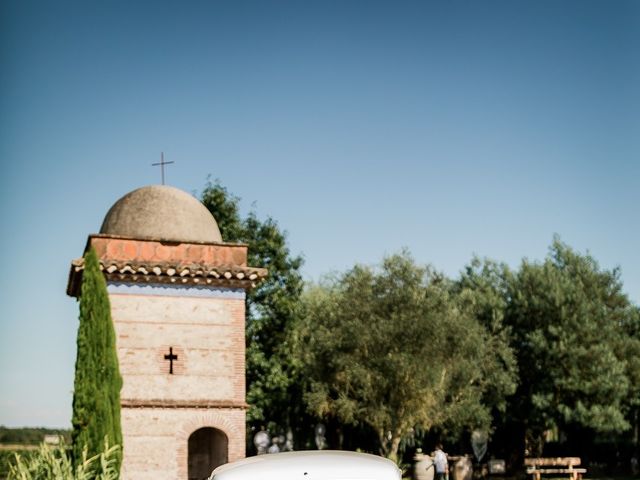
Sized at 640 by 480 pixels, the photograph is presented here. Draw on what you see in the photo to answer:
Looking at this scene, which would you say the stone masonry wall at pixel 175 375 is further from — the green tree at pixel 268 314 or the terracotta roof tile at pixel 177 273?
the green tree at pixel 268 314

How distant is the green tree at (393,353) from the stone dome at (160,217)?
8.81 metres

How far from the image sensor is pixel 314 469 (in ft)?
19.6

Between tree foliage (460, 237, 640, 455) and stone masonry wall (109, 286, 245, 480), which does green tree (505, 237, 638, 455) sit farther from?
stone masonry wall (109, 286, 245, 480)

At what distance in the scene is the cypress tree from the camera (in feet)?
54.9

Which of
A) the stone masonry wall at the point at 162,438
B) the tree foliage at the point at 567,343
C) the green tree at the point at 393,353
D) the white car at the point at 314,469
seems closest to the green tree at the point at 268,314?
the green tree at the point at 393,353

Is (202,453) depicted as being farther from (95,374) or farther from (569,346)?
(569,346)

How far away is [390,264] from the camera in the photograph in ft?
95.5

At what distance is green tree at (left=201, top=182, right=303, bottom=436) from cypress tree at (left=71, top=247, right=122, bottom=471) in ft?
51.1

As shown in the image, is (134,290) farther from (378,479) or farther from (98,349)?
(378,479)

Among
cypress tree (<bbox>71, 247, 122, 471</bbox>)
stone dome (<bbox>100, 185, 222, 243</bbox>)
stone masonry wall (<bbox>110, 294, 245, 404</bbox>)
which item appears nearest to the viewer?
cypress tree (<bbox>71, 247, 122, 471</bbox>)

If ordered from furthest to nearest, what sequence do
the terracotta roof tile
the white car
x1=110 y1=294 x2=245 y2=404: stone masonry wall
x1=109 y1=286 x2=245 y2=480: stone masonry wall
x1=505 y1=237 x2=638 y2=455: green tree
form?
1. x1=505 y1=237 x2=638 y2=455: green tree
2. the terracotta roof tile
3. x1=110 y1=294 x2=245 y2=404: stone masonry wall
4. x1=109 y1=286 x2=245 y2=480: stone masonry wall
5. the white car

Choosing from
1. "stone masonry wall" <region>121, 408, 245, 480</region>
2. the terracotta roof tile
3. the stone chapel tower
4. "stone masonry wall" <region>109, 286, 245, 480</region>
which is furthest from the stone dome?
"stone masonry wall" <region>121, 408, 245, 480</region>

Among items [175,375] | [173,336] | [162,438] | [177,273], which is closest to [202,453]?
[162,438]

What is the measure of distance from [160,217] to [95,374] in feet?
17.1
